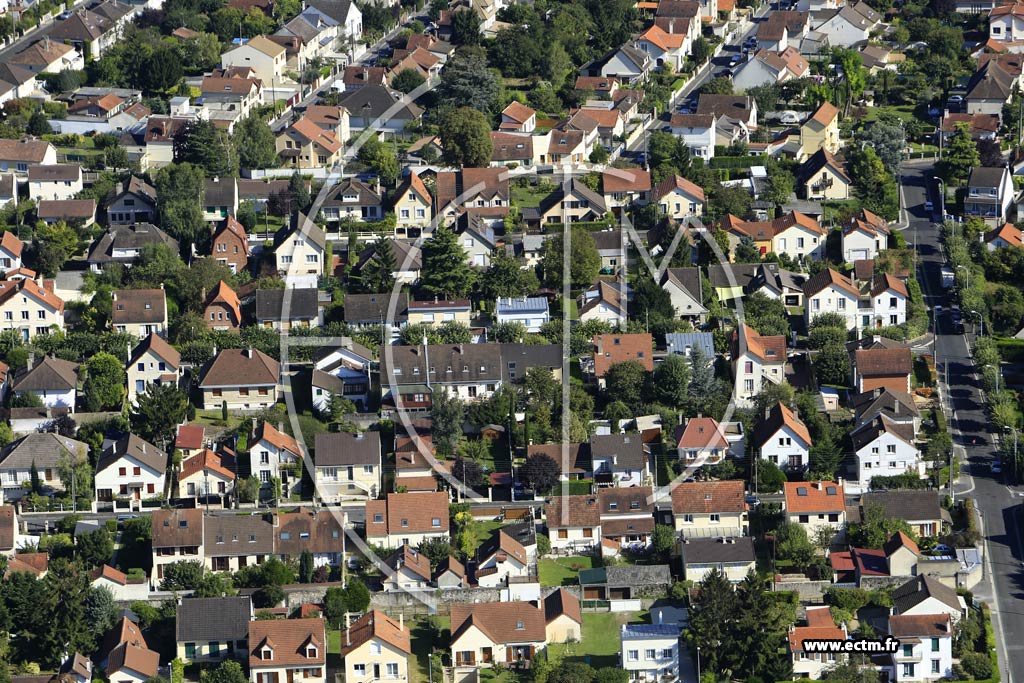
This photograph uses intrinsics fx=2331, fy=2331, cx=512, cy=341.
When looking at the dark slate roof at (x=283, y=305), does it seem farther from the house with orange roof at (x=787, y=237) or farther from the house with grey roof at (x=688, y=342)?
the house with orange roof at (x=787, y=237)

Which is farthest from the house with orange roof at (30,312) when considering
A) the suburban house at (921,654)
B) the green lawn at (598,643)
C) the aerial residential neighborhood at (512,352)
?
the suburban house at (921,654)

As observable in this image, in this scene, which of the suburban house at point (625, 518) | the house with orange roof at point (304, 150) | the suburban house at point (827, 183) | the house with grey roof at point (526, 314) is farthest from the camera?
the house with orange roof at point (304, 150)

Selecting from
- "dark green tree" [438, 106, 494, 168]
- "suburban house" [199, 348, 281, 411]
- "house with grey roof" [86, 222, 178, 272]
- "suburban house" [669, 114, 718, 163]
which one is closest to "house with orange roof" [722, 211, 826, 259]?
"suburban house" [669, 114, 718, 163]

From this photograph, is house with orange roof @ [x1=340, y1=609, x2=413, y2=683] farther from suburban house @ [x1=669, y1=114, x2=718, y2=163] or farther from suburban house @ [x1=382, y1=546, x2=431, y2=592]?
suburban house @ [x1=669, y1=114, x2=718, y2=163]

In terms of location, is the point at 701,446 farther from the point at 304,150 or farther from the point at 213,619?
the point at 304,150

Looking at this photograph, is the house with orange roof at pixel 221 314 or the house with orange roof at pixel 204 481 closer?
the house with orange roof at pixel 204 481

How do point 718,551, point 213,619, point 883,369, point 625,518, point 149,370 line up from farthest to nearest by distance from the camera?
point 149,370 < point 883,369 < point 625,518 < point 718,551 < point 213,619

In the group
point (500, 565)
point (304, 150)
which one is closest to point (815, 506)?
point (500, 565)
